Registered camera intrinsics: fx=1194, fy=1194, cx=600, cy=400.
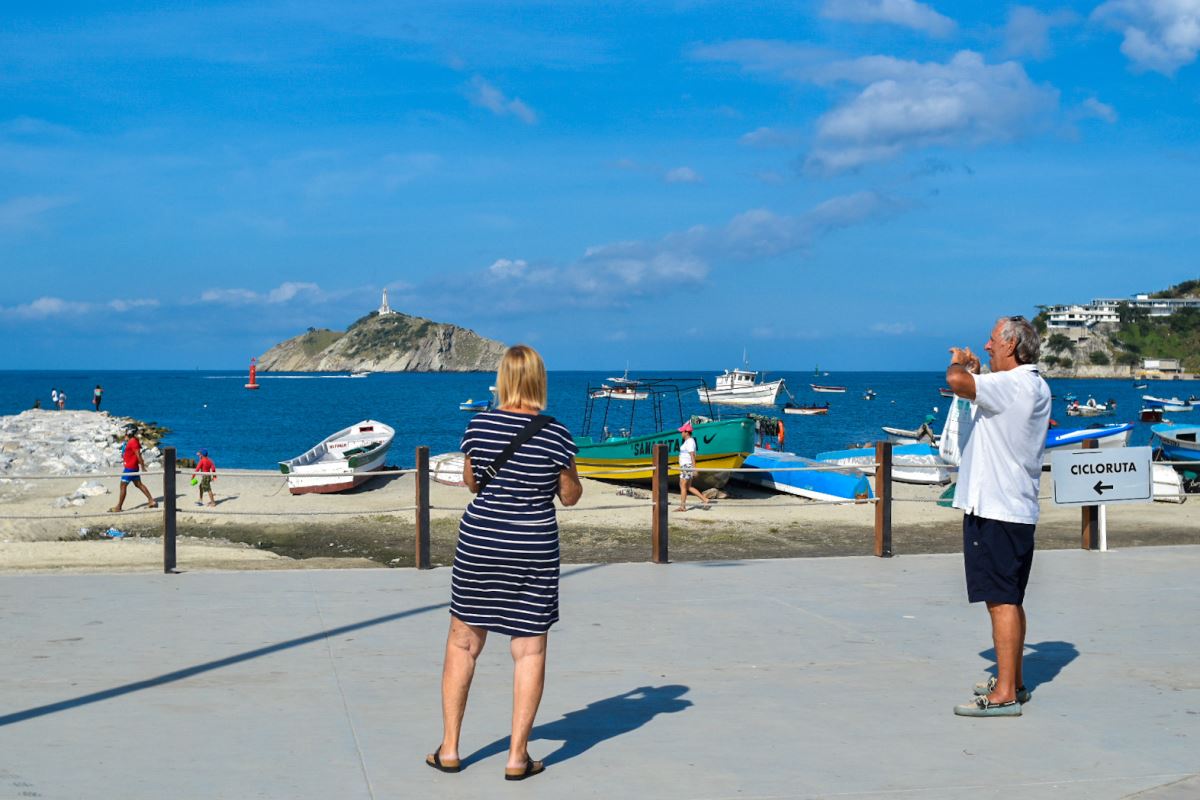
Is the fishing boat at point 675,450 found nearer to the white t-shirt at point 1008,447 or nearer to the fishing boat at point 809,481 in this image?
the fishing boat at point 809,481

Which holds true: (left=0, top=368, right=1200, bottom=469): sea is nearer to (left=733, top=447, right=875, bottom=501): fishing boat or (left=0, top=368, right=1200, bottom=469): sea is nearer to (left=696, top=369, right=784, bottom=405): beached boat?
(left=696, top=369, right=784, bottom=405): beached boat

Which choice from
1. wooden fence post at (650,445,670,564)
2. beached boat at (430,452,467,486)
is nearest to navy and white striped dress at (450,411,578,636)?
Result: wooden fence post at (650,445,670,564)

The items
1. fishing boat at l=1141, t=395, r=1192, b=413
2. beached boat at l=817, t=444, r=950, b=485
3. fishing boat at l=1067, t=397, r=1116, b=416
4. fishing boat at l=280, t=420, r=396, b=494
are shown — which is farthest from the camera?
fishing boat at l=1067, t=397, r=1116, b=416

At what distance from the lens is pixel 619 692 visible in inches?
252

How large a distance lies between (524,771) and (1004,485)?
2.67 m

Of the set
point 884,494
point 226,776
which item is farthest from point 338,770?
point 884,494

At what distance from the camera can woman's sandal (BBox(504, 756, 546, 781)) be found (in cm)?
488

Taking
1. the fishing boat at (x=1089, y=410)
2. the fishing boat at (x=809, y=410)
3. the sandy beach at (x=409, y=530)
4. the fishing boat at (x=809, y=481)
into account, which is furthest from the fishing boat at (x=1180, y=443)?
the fishing boat at (x=809, y=410)

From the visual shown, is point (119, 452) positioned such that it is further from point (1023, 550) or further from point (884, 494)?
point (1023, 550)

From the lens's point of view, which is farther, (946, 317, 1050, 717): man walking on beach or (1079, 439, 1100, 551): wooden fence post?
(1079, 439, 1100, 551): wooden fence post

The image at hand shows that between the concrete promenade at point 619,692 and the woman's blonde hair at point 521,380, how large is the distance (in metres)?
1.56

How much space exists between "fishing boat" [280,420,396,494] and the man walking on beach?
20.9 meters

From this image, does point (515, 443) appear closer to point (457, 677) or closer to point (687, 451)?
point (457, 677)

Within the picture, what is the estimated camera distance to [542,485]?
483cm
